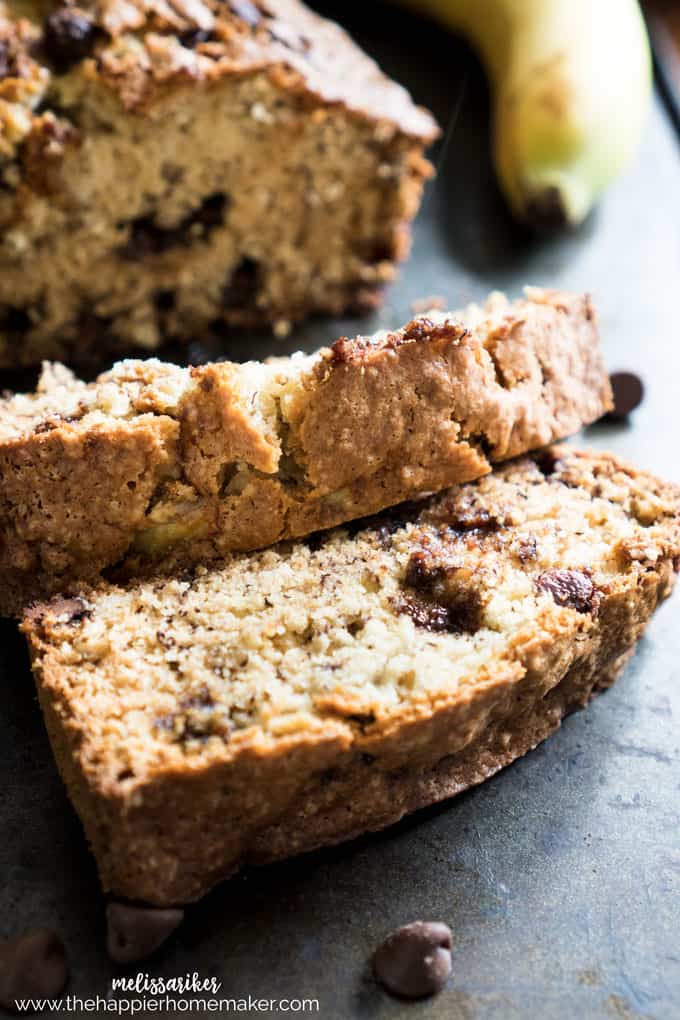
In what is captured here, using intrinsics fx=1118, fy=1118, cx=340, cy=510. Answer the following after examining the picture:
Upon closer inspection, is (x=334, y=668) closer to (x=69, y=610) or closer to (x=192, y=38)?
(x=69, y=610)

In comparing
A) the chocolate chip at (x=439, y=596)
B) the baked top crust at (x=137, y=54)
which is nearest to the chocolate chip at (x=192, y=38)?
the baked top crust at (x=137, y=54)

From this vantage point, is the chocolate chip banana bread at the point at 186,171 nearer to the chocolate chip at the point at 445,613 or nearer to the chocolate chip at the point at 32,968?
the chocolate chip at the point at 445,613

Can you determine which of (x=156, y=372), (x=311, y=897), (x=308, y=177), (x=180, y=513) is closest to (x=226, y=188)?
(x=308, y=177)

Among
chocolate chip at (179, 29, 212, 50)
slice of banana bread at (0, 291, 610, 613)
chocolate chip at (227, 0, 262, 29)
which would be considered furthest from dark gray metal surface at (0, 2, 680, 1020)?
chocolate chip at (227, 0, 262, 29)

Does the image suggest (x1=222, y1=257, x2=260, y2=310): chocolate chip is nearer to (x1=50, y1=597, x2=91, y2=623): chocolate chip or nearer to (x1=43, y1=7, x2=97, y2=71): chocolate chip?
(x1=43, y1=7, x2=97, y2=71): chocolate chip

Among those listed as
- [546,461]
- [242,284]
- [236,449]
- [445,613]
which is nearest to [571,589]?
[445,613]
